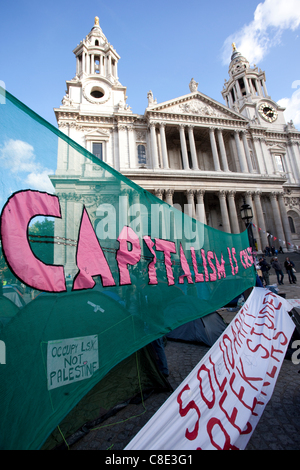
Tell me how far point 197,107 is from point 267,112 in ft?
42.2

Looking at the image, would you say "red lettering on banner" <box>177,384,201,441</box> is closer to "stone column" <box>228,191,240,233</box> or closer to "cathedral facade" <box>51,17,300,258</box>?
"cathedral facade" <box>51,17,300,258</box>

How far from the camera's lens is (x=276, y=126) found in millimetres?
30688

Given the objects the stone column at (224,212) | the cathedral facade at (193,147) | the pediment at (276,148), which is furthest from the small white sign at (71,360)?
the pediment at (276,148)

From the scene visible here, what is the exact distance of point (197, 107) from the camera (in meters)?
25.7

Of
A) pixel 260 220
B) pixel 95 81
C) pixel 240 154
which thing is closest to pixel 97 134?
pixel 95 81

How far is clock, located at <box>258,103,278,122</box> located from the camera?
30.8 meters

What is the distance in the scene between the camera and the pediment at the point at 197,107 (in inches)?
960

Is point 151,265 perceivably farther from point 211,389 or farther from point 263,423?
point 263,423

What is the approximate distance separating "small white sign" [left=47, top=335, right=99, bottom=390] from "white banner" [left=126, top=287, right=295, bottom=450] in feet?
2.25

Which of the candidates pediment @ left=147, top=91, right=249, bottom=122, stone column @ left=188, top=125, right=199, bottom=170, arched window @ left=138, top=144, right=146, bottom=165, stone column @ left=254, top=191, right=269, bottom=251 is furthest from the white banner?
pediment @ left=147, top=91, right=249, bottom=122

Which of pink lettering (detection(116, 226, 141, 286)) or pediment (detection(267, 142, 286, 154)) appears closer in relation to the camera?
pink lettering (detection(116, 226, 141, 286))

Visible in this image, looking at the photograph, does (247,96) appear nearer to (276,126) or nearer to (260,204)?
(276,126)

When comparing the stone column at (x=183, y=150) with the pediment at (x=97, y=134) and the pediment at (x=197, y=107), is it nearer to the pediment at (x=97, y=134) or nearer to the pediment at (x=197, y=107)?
the pediment at (x=197, y=107)
